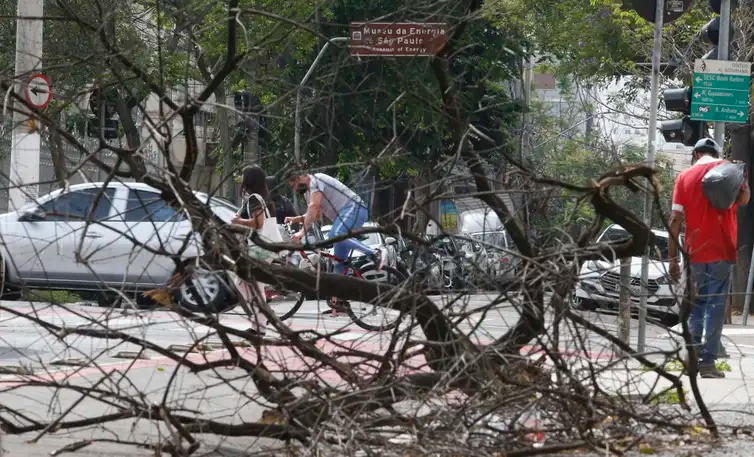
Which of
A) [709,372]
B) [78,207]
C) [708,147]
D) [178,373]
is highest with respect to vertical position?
[708,147]

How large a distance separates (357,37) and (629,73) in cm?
2665

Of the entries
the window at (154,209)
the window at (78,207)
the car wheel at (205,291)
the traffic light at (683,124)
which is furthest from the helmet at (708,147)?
the car wheel at (205,291)

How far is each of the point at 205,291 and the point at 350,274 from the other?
299 inches

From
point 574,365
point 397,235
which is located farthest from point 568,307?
point 397,235

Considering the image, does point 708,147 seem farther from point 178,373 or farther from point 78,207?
point 178,373

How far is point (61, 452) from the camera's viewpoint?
20.6 feet

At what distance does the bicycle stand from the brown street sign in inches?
45.8

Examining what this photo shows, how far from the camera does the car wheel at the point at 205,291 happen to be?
5711 millimetres

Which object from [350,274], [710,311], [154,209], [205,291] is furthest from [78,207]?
[350,274]

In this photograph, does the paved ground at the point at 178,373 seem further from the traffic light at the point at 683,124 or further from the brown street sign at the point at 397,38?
the traffic light at the point at 683,124

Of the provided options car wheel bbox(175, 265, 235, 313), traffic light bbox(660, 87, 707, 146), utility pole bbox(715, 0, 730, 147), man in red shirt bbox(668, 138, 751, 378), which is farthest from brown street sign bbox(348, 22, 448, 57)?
utility pole bbox(715, 0, 730, 147)

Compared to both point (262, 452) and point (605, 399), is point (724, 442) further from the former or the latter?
point (262, 452)

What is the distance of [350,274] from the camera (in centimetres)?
1377

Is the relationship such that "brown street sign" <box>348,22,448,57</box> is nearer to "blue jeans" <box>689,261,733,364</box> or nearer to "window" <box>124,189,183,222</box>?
"window" <box>124,189,183,222</box>
